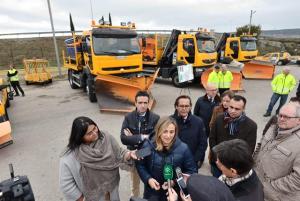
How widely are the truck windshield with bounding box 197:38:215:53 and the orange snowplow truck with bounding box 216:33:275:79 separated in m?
2.00

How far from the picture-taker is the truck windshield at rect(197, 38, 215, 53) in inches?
448

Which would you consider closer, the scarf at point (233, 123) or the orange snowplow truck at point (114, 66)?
the scarf at point (233, 123)

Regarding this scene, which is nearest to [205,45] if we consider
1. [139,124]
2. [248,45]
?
[248,45]

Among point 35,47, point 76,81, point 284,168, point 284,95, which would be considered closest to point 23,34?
point 35,47

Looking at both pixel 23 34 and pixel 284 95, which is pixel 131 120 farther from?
pixel 23 34

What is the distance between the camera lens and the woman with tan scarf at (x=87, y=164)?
7.14 feet

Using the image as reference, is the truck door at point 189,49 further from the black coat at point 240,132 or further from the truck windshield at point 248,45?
the black coat at point 240,132

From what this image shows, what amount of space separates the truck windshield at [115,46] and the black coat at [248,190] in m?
7.65

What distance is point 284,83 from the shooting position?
6895 millimetres

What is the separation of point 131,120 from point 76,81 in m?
9.45

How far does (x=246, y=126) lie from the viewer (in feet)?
9.41

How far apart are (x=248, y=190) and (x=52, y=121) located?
23.4ft

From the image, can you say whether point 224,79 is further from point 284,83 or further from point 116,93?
point 116,93

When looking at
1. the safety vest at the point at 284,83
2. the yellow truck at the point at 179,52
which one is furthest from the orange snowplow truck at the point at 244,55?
the safety vest at the point at 284,83
